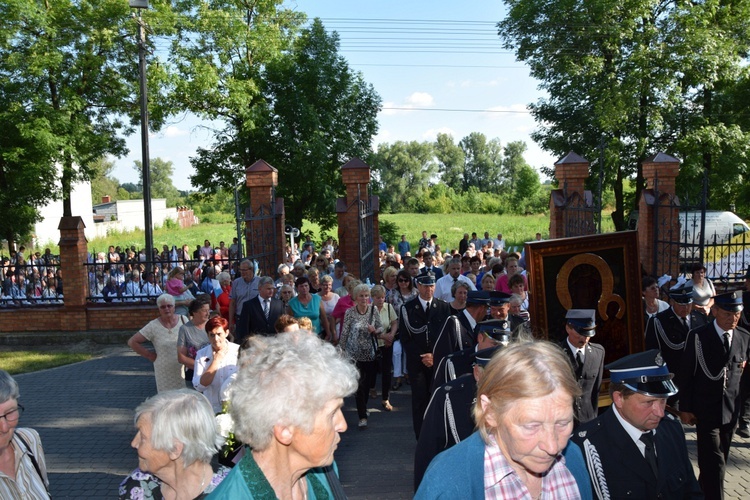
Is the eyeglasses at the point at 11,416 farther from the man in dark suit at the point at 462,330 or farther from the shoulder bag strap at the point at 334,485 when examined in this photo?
the man in dark suit at the point at 462,330

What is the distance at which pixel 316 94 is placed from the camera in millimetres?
26625

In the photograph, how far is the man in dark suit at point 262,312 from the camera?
8805 millimetres

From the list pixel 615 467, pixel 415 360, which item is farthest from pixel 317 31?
pixel 615 467

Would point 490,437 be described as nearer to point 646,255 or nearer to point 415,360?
point 415,360

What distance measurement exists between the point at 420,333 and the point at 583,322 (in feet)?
8.09

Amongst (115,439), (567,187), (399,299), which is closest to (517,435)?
(115,439)

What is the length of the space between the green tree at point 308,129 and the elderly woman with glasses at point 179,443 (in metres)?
22.4

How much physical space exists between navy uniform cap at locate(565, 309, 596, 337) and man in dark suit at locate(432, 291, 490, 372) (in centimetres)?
98

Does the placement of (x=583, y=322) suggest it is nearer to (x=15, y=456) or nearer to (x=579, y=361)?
(x=579, y=361)

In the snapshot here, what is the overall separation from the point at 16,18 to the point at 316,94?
10471mm

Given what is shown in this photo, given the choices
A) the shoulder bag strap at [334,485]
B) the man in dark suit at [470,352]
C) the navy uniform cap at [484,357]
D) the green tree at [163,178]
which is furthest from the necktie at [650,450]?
the green tree at [163,178]

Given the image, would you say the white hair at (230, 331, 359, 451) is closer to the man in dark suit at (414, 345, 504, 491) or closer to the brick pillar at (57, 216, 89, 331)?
the man in dark suit at (414, 345, 504, 491)

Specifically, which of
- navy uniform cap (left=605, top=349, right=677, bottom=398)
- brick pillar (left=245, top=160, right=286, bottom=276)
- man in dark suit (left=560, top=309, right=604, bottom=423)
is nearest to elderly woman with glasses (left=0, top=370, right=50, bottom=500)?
navy uniform cap (left=605, top=349, right=677, bottom=398)

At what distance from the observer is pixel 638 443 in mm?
3406
